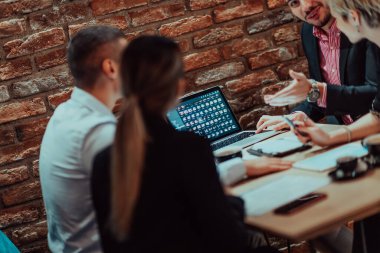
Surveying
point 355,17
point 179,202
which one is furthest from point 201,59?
point 179,202

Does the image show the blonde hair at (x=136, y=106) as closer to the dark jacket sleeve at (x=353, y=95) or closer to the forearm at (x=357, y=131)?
the forearm at (x=357, y=131)

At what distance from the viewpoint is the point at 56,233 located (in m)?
1.95

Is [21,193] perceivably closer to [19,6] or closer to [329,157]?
[19,6]

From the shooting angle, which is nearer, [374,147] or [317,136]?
[374,147]

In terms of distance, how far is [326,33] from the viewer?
8.93ft

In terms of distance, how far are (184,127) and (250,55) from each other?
0.66m

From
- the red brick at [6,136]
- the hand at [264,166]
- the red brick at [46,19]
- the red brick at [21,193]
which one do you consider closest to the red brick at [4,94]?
the red brick at [6,136]

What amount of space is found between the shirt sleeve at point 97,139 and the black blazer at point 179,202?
1.07 feet

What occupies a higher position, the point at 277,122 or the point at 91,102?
the point at 91,102

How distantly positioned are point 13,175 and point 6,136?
0.60ft

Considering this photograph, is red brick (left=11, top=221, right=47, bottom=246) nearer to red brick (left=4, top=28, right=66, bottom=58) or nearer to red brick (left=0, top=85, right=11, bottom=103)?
red brick (left=0, top=85, right=11, bottom=103)

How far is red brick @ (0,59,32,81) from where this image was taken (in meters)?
2.64

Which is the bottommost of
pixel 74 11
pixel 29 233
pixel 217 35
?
pixel 29 233

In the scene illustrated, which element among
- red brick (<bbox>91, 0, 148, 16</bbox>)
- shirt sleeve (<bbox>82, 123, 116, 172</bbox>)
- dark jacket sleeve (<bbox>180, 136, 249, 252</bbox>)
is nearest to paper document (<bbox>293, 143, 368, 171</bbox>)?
dark jacket sleeve (<bbox>180, 136, 249, 252</bbox>)
